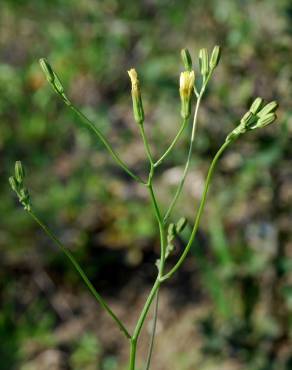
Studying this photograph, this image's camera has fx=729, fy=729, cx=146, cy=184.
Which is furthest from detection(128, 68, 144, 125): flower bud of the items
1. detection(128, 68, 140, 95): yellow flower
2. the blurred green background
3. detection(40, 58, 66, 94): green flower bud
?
the blurred green background

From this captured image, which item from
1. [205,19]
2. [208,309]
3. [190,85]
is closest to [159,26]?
[205,19]

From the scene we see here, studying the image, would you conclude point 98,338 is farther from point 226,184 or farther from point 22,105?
point 22,105

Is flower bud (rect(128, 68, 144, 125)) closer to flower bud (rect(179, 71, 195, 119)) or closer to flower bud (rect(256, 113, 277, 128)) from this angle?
flower bud (rect(179, 71, 195, 119))

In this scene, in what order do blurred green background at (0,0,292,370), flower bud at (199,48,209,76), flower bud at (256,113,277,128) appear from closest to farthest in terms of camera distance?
1. flower bud at (256,113,277,128)
2. flower bud at (199,48,209,76)
3. blurred green background at (0,0,292,370)

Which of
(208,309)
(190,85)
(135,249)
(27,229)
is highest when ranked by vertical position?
(190,85)

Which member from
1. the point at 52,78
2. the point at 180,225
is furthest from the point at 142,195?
the point at 52,78

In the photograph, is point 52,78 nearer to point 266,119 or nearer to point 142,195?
point 266,119

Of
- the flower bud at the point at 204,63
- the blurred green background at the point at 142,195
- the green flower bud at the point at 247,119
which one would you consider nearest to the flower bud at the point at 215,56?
the flower bud at the point at 204,63

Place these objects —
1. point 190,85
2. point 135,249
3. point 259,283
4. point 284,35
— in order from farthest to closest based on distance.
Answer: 1. point 135,249
2. point 259,283
3. point 284,35
4. point 190,85
